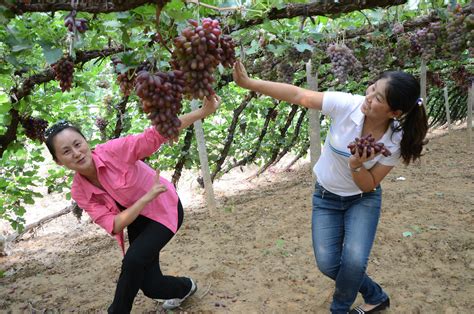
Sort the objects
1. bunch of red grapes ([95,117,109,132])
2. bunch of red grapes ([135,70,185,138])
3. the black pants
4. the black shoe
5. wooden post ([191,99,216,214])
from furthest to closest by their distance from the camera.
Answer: bunch of red grapes ([95,117,109,132]) → wooden post ([191,99,216,214]) → the black shoe → the black pants → bunch of red grapes ([135,70,185,138])

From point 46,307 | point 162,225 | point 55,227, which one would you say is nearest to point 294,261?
point 162,225

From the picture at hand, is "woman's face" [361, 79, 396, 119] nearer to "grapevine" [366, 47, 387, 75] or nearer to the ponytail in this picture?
the ponytail

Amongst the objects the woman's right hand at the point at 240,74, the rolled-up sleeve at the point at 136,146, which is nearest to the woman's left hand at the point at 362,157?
the woman's right hand at the point at 240,74

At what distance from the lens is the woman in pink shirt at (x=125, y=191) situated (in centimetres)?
218

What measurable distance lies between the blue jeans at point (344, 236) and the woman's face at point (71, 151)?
4.38 feet

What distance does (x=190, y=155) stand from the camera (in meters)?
6.38

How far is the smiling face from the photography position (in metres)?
2.05

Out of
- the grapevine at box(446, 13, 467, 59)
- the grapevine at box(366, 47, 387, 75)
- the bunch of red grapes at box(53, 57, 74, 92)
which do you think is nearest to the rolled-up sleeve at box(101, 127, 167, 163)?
the bunch of red grapes at box(53, 57, 74, 92)

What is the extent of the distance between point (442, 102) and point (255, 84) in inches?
546

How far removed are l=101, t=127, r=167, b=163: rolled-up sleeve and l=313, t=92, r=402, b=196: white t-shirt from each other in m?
0.94

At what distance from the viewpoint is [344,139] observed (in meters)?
2.28

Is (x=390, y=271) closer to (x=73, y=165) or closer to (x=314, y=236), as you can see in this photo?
(x=314, y=236)

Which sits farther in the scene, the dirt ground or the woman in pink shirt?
the dirt ground

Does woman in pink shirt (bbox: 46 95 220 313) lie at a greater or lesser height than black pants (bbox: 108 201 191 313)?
greater
